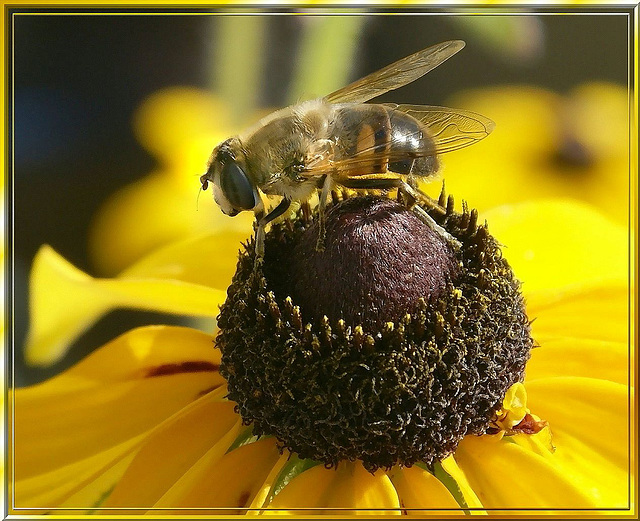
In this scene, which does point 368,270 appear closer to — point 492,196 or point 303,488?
point 303,488

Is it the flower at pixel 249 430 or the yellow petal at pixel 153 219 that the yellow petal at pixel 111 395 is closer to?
the flower at pixel 249 430

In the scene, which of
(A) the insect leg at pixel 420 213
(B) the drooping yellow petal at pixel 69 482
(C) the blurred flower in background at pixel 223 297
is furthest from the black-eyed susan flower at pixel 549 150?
(B) the drooping yellow petal at pixel 69 482

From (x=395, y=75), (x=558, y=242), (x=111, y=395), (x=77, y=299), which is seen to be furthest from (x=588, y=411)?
(x=77, y=299)

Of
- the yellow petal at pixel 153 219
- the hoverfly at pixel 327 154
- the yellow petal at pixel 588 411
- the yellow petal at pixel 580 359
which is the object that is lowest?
the yellow petal at pixel 588 411

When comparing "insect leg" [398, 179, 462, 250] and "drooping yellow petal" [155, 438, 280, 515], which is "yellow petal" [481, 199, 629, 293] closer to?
"insect leg" [398, 179, 462, 250]

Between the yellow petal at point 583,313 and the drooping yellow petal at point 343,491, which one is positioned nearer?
the drooping yellow petal at point 343,491

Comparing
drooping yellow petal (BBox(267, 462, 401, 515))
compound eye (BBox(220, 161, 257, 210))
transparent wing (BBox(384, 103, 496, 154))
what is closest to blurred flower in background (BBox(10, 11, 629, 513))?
drooping yellow petal (BBox(267, 462, 401, 515))
